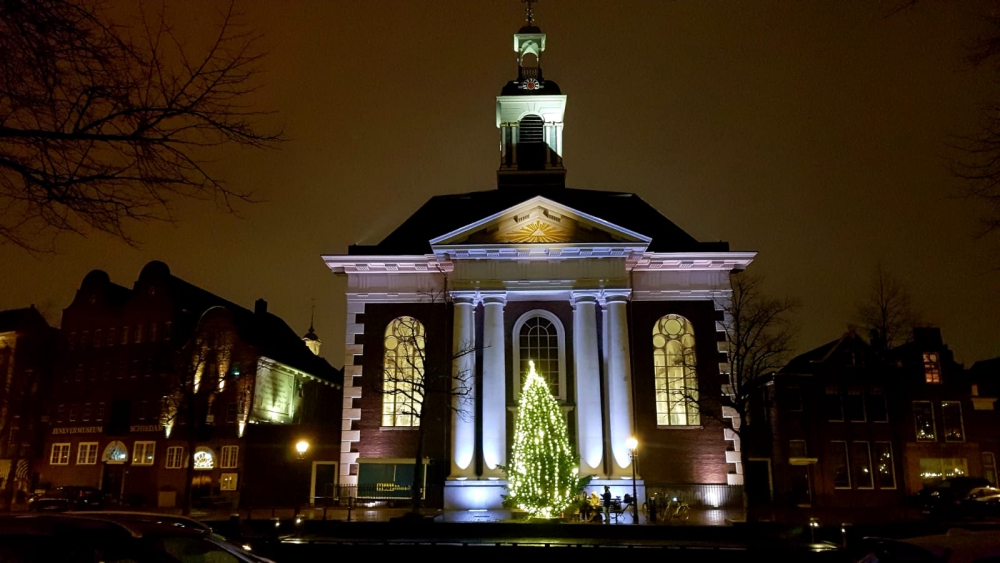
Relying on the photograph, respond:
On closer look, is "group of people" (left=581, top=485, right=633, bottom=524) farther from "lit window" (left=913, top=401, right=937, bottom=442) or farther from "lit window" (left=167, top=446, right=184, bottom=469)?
"lit window" (left=167, top=446, right=184, bottom=469)

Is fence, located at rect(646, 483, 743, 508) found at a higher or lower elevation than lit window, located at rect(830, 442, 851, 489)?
lower

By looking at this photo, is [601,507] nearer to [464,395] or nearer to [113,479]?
[464,395]

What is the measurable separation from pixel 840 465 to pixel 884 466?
8.02ft

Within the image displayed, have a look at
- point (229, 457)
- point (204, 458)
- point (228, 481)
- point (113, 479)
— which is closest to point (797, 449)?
point (228, 481)

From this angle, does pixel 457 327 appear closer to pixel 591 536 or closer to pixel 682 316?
pixel 682 316

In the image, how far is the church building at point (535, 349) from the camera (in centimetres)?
3083

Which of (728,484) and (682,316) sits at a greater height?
(682,316)

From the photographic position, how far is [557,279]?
1271 inches

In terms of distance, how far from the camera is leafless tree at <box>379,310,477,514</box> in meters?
31.2

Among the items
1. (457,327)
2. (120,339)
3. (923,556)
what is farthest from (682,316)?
(120,339)

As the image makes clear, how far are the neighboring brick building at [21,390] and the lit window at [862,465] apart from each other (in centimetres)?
4844

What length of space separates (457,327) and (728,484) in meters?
13.5

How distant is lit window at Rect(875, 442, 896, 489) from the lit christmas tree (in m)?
23.5

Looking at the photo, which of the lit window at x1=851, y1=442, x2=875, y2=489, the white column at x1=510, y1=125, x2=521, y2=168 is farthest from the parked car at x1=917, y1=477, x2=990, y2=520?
the white column at x1=510, y1=125, x2=521, y2=168
